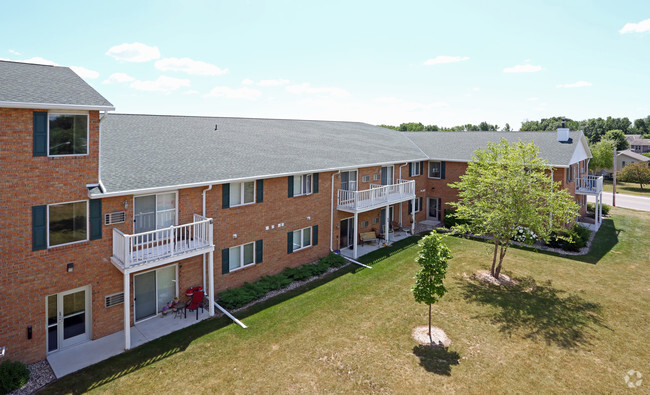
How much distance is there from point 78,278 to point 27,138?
15.4 ft

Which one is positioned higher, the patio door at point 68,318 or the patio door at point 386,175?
the patio door at point 386,175

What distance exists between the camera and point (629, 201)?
4325 centimetres

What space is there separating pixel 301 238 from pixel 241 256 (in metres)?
4.06

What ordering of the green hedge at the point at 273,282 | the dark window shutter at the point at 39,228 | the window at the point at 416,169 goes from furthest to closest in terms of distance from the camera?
the window at the point at 416,169
the green hedge at the point at 273,282
the dark window shutter at the point at 39,228

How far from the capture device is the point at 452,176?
29.4m

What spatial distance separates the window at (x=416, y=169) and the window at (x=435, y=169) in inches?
60.5

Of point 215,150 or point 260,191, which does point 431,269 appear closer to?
point 260,191

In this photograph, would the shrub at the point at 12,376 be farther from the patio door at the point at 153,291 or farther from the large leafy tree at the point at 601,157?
the large leafy tree at the point at 601,157

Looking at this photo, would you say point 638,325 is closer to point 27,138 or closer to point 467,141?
point 467,141

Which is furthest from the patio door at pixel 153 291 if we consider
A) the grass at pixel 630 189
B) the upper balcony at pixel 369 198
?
the grass at pixel 630 189

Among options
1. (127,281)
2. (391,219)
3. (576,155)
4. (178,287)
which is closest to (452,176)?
(391,219)

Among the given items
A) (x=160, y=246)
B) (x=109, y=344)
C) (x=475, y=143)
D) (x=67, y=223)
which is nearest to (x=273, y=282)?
(x=160, y=246)

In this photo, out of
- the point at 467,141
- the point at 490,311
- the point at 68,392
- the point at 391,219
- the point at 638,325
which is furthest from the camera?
the point at 467,141

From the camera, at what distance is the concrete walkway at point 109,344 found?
36.2 ft
